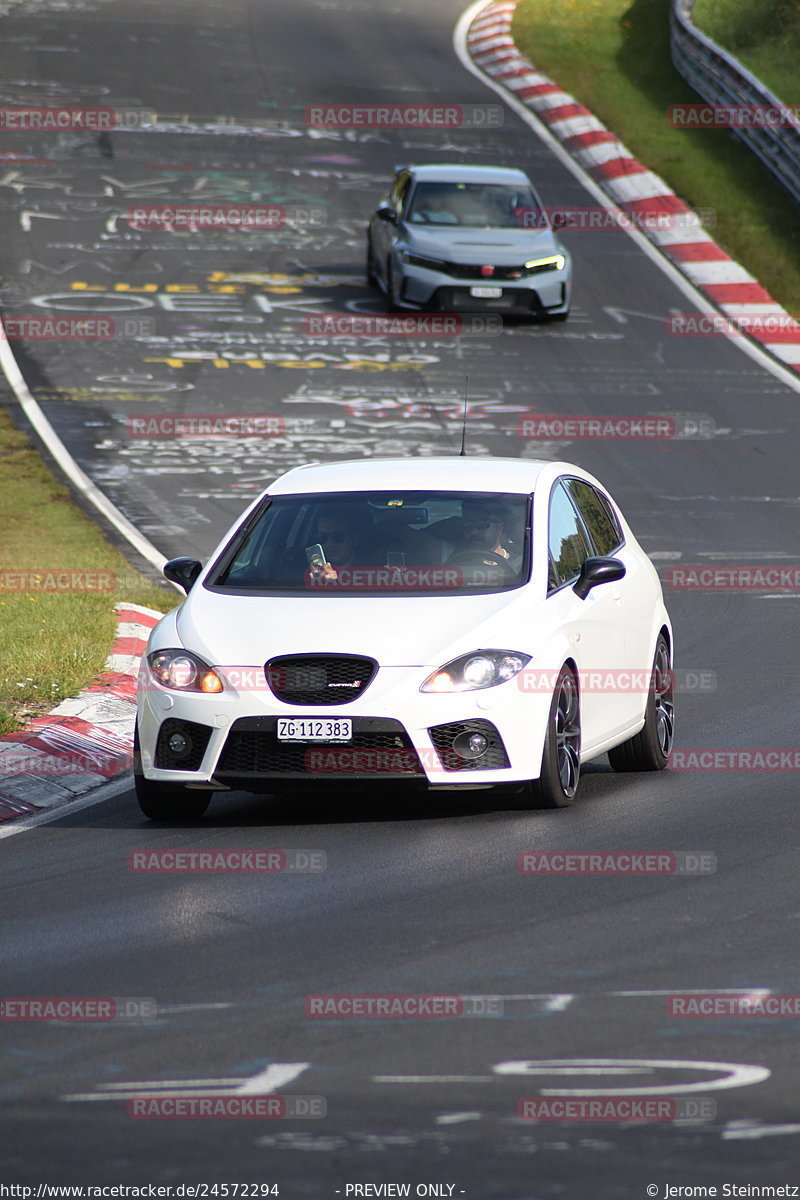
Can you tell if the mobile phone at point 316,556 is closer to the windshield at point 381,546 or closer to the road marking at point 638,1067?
the windshield at point 381,546

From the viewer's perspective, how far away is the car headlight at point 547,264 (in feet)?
84.3

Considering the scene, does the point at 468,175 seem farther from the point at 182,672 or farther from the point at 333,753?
the point at 333,753

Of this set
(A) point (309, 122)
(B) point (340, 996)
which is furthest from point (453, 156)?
(B) point (340, 996)

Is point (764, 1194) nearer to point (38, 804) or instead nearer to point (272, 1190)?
point (272, 1190)

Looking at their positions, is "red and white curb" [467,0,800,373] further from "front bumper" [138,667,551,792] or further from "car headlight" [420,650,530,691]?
"front bumper" [138,667,551,792]

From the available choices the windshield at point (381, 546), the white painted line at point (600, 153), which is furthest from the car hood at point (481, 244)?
the windshield at point (381, 546)

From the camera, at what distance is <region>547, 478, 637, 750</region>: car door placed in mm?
9516

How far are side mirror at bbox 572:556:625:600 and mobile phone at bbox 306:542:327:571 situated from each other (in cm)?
123

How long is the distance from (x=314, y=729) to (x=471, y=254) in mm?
17523

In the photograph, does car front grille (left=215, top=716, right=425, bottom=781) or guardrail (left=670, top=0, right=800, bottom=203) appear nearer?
car front grille (left=215, top=716, right=425, bottom=781)

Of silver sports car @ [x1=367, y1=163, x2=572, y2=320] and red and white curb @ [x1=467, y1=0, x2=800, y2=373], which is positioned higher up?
silver sports car @ [x1=367, y1=163, x2=572, y2=320]

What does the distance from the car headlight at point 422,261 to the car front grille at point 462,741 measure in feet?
57.2

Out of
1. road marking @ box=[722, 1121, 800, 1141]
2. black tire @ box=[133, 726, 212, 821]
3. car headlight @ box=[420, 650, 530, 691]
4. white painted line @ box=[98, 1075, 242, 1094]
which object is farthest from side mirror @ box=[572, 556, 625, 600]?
road marking @ box=[722, 1121, 800, 1141]

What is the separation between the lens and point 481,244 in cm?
2570
